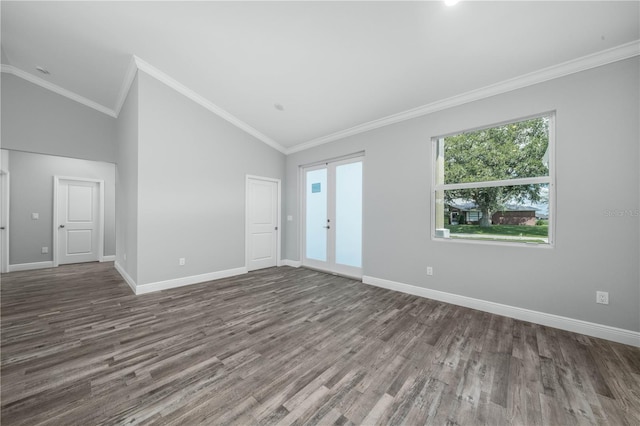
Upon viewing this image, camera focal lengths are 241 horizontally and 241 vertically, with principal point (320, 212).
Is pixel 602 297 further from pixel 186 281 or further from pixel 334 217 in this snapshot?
pixel 186 281

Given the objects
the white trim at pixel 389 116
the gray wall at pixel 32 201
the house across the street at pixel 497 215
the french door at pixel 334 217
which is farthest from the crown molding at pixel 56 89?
the house across the street at pixel 497 215

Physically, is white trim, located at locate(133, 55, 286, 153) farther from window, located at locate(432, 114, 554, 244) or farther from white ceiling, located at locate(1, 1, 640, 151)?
window, located at locate(432, 114, 554, 244)

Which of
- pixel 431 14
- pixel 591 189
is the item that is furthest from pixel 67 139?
pixel 591 189

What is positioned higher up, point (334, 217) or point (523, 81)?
point (523, 81)

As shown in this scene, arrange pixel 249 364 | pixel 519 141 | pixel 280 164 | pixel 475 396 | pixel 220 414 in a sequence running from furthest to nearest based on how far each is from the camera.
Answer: pixel 280 164 → pixel 519 141 → pixel 249 364 → pixel 475 396 → pixel 220 414

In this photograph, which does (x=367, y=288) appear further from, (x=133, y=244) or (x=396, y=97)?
(x=133, y=244)

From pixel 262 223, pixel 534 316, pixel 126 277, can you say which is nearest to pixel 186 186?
pixel 262 223

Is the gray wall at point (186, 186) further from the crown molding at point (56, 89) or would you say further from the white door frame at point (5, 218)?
the white door frame at point (5, 218)

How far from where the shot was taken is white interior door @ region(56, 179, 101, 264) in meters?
5.66

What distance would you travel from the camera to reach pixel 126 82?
411cm

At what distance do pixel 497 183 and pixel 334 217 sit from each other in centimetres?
276

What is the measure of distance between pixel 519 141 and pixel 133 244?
561 cm

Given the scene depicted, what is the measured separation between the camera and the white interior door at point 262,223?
5.16m

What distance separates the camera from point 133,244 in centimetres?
380
